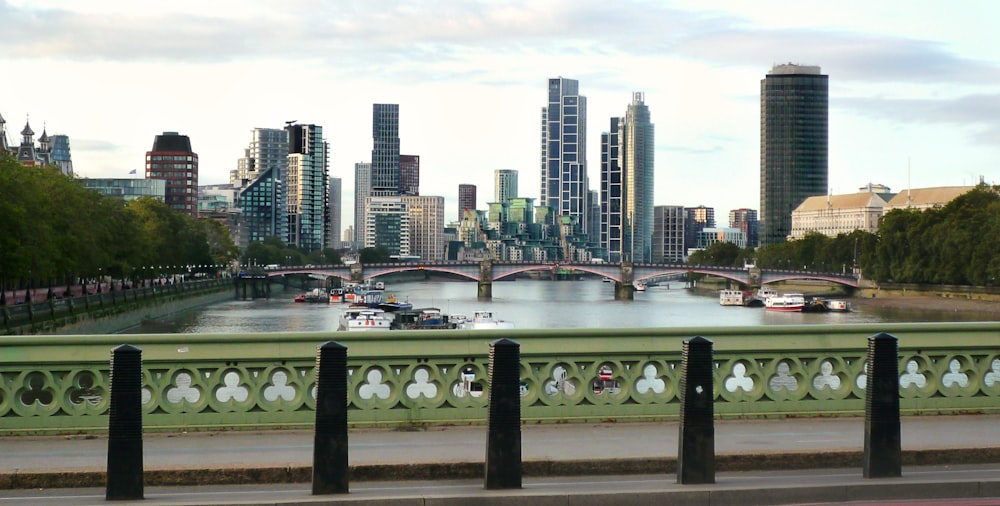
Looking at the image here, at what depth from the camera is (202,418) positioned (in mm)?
14094

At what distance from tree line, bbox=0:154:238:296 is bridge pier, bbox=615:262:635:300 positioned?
54.9 m

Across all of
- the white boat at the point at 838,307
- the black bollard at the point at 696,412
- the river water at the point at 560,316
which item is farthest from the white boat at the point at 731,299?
the black bollard at the point at 696,412

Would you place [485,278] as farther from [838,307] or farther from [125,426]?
[125,426]

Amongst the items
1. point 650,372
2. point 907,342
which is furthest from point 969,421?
point 650,372

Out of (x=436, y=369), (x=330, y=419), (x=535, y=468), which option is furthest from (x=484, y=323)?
(x=330, y=419)

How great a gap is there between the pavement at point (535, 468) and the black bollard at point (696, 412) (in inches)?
8.1

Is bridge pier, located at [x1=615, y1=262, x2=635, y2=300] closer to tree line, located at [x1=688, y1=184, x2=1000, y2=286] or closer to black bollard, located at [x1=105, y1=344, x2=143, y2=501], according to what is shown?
tree line, located at [x1=688, y1=184, x2=1000, y2=286]

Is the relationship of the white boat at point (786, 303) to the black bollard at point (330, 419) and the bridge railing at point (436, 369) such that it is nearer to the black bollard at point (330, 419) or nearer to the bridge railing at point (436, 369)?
the bridge railing at point (436, 369)

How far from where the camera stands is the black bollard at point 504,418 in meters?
11.0

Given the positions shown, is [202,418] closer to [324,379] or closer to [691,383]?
[324,379]

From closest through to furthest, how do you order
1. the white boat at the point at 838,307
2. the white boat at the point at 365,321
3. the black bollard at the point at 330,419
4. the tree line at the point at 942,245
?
the black bollard at the point at 330,419
the white boat at the point at 365,321
the white boat at the point at 838,307
the tree line at the point at 942,245

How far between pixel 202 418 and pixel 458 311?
109290mm

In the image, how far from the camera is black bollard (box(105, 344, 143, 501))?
34.9ft

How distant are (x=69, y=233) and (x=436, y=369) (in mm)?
72642
